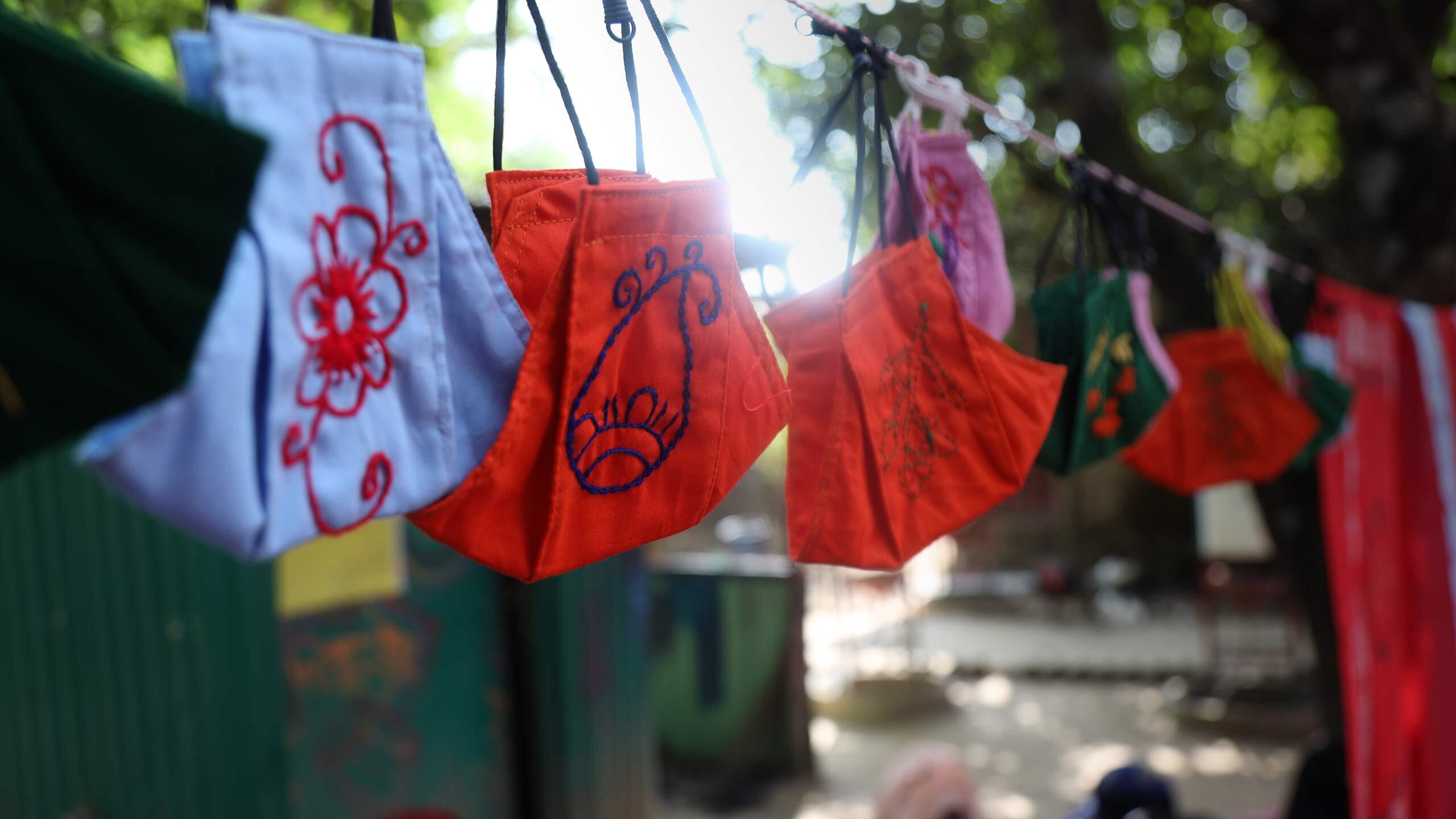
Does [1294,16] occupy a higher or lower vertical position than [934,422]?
higher

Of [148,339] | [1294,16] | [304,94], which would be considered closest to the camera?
[148,339]

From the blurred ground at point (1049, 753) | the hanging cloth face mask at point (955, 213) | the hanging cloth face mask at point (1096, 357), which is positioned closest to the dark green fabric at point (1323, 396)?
the hanging cloth face mask at point (1096, 357)

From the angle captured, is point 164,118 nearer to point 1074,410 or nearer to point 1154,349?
point 1074,410

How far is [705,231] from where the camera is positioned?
2.70 ft

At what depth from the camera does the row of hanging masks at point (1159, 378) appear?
1.43 m

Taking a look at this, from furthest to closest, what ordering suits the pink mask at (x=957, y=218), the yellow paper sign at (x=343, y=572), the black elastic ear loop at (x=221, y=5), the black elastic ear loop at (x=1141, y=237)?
the yellow paper sign at (x=343, y=572), the black elastic ear loop at (x=1141, y=237), the pink mask at (x=957, y=218), the black elastic ear loop at (x=221, y=5)

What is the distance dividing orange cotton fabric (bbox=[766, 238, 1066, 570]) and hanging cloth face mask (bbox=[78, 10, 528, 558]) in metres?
0.38

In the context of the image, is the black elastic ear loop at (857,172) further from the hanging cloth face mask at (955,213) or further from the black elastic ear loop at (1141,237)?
the black elastic ear loop at (1141,237)

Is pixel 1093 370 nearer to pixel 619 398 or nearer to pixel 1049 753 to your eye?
pixel 619 398

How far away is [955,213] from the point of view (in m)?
1.33

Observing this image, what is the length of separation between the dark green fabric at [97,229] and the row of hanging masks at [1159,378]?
3.74 feet

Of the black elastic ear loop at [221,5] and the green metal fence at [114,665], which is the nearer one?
the black elastic ear loop at [221,5]

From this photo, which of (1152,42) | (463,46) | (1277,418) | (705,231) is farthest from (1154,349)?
(1152,42)

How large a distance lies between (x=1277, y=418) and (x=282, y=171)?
1957mm
